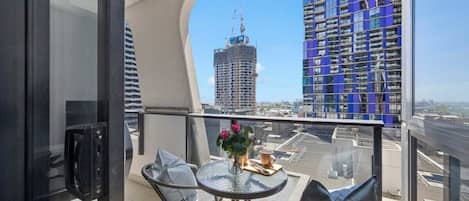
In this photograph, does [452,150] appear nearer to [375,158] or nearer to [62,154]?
[375,158]

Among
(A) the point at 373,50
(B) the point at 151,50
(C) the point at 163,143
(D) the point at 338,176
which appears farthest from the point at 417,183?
(B) the point at 151,50

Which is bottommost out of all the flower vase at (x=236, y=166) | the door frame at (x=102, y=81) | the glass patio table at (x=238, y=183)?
the glass patio table at (x=238, y=183)

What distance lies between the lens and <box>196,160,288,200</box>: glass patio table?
1.81 m

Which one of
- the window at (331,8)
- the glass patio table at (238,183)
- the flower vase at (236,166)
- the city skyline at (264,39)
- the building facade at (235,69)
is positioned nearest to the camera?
the glass patio table at (238,183)

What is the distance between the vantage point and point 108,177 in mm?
518

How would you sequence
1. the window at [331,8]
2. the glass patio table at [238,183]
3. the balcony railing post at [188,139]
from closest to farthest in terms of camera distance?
the glass patio table at [238,183] < the balcony railing post at [188,139] < the window at [331,8]

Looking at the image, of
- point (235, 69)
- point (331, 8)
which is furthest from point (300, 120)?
point (331, 8)

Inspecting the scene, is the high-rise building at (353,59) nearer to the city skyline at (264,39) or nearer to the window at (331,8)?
the window at (331,8)

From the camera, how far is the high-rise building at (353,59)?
308cm

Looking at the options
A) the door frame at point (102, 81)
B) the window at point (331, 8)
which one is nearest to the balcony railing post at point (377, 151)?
the window at point (331, 8)

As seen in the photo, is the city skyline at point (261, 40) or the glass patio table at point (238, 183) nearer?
the glass patio table at point (238, 183)

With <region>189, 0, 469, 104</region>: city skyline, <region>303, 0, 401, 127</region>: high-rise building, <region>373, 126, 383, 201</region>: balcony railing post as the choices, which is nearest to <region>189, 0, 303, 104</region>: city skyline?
<region>189, 0, 469, 104</region>: city skyline

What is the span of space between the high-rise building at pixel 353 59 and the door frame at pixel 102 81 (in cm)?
286

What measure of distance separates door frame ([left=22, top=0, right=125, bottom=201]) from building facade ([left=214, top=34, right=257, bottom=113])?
11.7 feet
